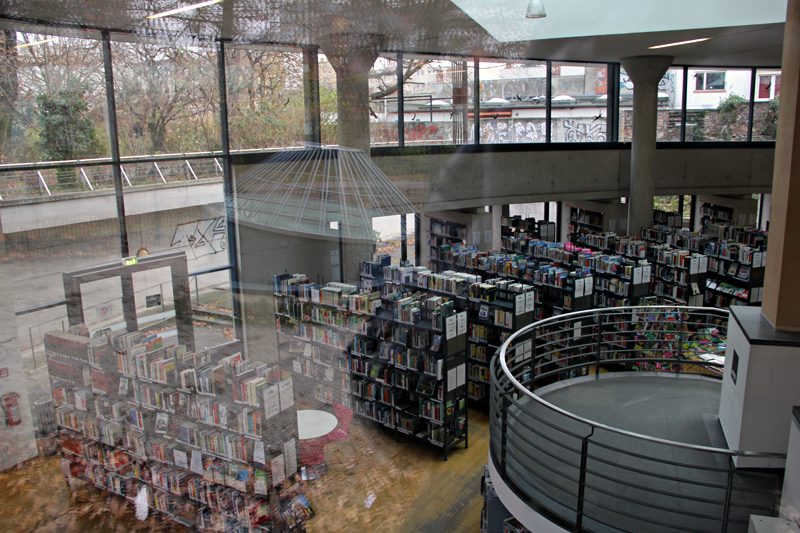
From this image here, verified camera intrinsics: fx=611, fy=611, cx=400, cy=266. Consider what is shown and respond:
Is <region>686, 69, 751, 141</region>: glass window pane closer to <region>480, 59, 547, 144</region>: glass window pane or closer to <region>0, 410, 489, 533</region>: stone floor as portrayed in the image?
<region>480, 59, 547, 144</region>: glass window pane

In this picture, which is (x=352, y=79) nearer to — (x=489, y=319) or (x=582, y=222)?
(x=489, y=319)

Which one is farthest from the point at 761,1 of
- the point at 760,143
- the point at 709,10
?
the point at 760,143

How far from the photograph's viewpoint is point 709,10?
777 cm

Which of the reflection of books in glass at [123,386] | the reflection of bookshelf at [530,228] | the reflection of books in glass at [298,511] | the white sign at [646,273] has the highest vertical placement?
the reflection of bookshelf at [530,228]

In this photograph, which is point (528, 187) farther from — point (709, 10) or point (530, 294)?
point (530, 294)

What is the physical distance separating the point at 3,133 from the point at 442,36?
6.27 meters

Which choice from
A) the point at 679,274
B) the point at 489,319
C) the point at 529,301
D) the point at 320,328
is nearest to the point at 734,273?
the point at 679,274

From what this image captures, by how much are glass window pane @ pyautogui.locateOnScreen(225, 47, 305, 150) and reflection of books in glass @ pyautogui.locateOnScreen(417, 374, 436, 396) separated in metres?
4.51

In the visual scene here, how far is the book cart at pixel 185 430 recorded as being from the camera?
4.86 metres

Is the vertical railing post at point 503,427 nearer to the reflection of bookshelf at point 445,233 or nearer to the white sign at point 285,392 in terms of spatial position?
the white sign at point 285,392

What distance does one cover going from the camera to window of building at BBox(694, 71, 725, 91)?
13133 millimetres

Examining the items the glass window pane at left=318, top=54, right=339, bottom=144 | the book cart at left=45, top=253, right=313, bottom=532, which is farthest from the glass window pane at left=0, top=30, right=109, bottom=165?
the glass window pane at left=318, top=54, right=339, bottom=144

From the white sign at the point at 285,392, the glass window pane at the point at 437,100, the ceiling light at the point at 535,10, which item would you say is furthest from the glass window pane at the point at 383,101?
the white sign at the point at 285,392

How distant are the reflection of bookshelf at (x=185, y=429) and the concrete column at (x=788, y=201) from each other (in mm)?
3465
